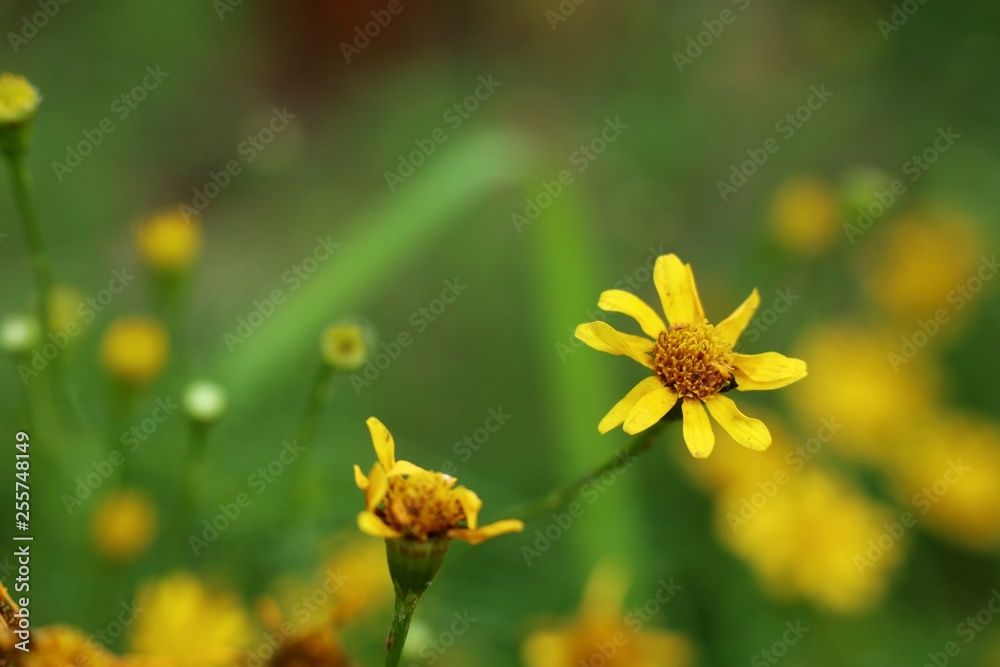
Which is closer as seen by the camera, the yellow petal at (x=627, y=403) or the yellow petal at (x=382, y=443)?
the yellow petal at (x=382, y=443)

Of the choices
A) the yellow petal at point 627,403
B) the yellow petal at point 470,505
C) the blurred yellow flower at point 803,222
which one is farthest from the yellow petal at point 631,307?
the blurred yellow flower at point 803,222

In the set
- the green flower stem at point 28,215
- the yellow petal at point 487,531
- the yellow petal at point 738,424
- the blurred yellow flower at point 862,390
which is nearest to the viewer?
the yellow petal at point 487,531

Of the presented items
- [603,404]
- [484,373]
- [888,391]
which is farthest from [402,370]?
[888,391]

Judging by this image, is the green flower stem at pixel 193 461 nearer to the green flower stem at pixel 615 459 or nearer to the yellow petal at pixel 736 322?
the green flower stem at pixel 615 459

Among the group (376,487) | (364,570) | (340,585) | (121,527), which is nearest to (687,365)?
(376,487)

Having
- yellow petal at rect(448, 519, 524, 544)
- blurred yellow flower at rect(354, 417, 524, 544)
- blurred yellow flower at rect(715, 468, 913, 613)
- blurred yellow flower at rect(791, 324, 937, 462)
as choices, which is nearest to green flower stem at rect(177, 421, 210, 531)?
blurred yellow flower at rect(354, 417, 524, 544)

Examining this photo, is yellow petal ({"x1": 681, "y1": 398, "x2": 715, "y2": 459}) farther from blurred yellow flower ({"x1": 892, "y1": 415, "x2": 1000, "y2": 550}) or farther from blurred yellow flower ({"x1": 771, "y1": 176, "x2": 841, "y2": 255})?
blurred yellow flower ({"x1": 892, "y1": 415, "x2": 1000, "y2": 550})

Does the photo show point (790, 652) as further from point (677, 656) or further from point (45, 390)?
point (45, 390)
